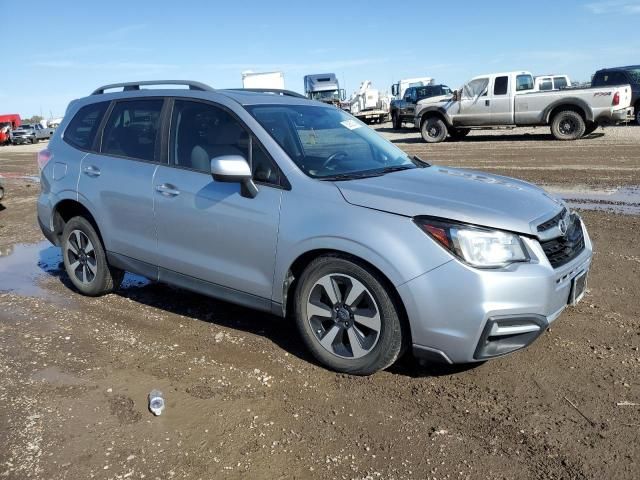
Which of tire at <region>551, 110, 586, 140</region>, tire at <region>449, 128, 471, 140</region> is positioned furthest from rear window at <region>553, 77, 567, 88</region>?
tire at <region>449, 128, 471, 140</region>

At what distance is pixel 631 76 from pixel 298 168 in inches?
827

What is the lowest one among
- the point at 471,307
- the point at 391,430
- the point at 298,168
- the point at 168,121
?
the point at 391,430

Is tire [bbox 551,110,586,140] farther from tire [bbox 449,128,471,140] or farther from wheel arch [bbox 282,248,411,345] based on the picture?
wheel arch [bbox 282,248,411,345]

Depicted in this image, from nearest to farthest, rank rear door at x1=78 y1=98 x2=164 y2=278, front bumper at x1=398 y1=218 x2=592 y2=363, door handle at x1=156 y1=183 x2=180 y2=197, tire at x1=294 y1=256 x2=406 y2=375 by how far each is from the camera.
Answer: front bumper at x1=398 y1=218 x2=592 y2=363
tire at x1=294 y1=256 x2=406 y2=375
door handle at x1=156 y1=183 x2=180 y2=197
rear door at x1=78 y1=98 x2=164 y2=278

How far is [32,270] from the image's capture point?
659 centimetres

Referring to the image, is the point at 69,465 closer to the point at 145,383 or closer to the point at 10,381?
the point at 145,383

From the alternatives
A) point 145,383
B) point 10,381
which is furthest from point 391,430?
point 10,381

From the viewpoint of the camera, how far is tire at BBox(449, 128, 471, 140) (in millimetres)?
21453

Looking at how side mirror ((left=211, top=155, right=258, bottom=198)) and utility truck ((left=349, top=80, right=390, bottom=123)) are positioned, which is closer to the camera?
side mirror ((left=211, top=155, right=258, bottom=198))

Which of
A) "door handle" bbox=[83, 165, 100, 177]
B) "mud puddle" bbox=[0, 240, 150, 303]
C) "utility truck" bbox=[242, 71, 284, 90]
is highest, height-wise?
"utility truck" bbox=[242, 71, 284, 90]

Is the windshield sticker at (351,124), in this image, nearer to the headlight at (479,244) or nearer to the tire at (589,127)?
the headlight at (479,244)

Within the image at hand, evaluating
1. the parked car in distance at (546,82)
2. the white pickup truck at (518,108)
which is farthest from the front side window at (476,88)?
the parked car in distance at (546,82)

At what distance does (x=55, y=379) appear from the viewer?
3844 millimetres

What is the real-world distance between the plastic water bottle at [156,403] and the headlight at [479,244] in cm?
186
